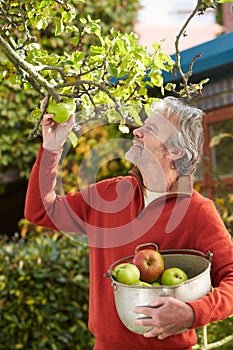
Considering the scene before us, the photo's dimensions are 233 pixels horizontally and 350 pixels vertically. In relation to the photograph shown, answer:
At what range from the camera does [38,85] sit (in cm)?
207

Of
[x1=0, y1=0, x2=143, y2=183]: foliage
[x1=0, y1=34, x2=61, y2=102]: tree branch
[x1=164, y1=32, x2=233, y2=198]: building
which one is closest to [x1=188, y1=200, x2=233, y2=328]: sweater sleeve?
[x1=0, y1=34, x2=61, y2=102]: tree branch

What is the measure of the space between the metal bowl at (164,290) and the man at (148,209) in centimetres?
6

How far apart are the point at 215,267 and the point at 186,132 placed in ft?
1.50

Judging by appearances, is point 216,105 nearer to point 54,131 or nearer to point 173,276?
point 54,131

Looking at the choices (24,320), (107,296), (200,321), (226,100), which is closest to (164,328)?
(200,321)

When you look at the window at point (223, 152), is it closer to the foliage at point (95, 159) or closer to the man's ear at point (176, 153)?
the foliage at point (95, 159)

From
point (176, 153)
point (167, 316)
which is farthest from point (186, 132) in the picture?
point (167, 316)

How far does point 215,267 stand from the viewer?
2.06 metres

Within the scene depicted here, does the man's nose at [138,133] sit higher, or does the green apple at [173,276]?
the man's nose at [138,133]

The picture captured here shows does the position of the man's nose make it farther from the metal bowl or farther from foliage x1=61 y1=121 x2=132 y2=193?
foliage x1=61 y1=121 x2=132 y2=193

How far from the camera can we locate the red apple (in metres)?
1.96

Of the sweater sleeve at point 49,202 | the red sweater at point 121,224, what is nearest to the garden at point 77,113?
the sweater sleeve at point 49,202

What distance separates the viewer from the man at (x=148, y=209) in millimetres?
2111

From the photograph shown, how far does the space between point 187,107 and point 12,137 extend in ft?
14.7
